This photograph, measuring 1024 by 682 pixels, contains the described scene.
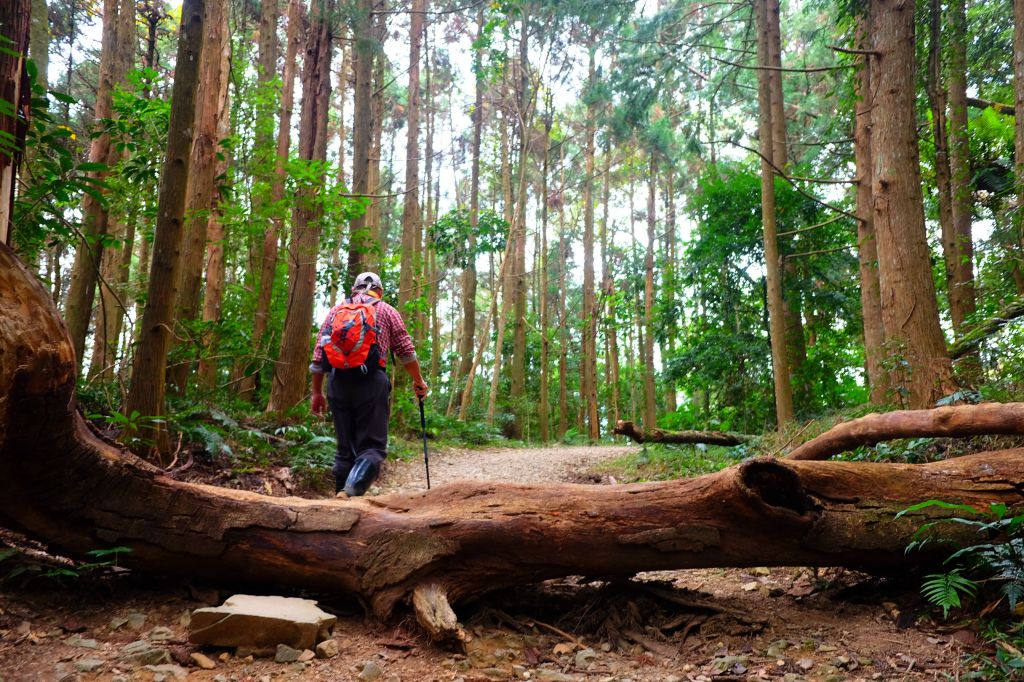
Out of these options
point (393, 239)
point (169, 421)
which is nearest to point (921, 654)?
point (169, 421)

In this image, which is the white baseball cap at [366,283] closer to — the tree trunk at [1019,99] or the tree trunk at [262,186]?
the tree trunk at [262,186]

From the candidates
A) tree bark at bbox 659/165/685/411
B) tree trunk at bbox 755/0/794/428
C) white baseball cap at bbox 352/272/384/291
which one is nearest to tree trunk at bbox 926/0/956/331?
tree trunk at bbox 755/0/794/428

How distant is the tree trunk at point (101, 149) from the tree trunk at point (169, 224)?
8.53 ft

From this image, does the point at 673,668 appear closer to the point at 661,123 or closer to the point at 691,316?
the point at 691,316

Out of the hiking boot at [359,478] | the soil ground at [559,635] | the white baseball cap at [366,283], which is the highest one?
the white baseball cap at [366,283]

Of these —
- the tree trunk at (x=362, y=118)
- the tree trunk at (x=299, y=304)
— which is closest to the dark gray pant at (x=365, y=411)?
the tree trunk at (x=299, y=304)

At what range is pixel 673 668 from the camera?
303 centimetres

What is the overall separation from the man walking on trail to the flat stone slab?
5.47ft

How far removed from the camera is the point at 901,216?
602cm

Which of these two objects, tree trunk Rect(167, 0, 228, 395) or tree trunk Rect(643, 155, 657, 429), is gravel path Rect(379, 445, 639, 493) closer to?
tree trunk Rect(167, 0, 228, 395)

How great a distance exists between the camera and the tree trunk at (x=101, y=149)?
27.1 ft

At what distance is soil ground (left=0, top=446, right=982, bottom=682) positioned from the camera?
2812mm

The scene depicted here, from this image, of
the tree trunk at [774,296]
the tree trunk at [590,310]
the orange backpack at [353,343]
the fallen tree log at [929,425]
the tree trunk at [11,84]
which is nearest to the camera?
the tree trunk at [11,84]

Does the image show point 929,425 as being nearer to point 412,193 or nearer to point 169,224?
point 169,224
